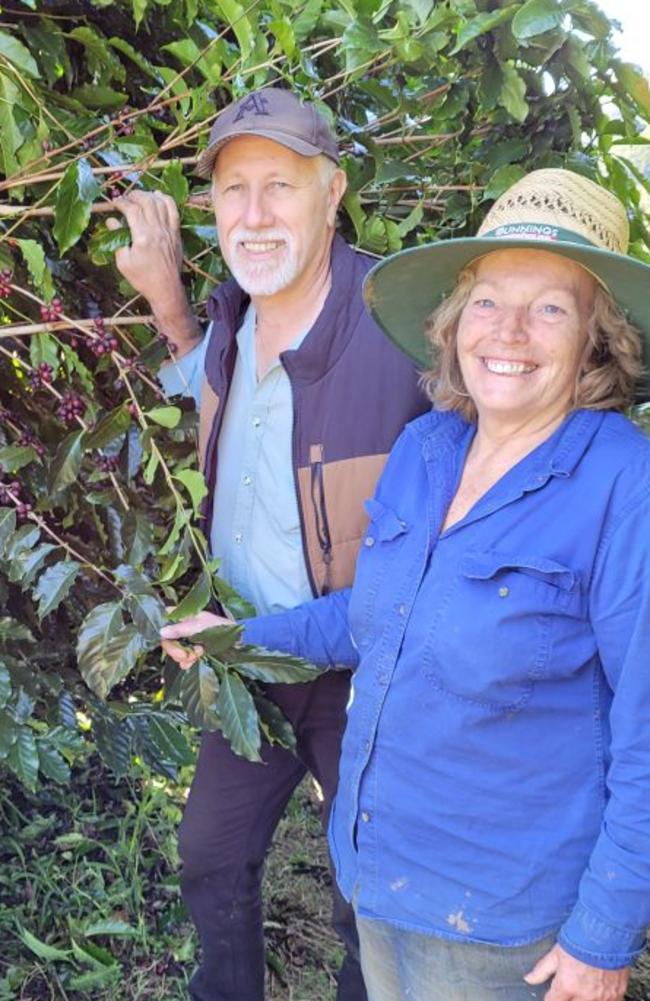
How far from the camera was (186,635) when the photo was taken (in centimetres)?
167

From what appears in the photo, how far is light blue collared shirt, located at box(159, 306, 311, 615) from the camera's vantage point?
1.89m

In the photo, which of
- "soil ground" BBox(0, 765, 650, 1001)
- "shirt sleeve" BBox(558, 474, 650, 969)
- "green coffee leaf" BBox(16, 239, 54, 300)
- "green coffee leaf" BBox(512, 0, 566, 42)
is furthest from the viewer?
"soil ground" BBox(0, 765, 650, 1001)

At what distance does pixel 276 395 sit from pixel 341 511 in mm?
251

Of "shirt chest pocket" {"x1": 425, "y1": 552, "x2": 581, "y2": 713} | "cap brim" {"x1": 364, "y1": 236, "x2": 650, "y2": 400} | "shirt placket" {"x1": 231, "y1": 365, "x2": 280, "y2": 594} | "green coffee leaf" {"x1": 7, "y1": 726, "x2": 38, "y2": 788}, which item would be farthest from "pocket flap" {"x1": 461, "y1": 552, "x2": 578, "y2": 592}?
"green coffee leaf" {"x1": 7, "y1": 726, "x2": 38, "y2": 788}

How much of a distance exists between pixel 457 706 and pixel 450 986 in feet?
1.35

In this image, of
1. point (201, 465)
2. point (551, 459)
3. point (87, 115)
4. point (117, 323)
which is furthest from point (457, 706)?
point (87, 115)

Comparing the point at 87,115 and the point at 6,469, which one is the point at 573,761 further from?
the point at 87,115

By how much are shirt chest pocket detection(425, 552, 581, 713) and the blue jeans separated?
13.7 inches

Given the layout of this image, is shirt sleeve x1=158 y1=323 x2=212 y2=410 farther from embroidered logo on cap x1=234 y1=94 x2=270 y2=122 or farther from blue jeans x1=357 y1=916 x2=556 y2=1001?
blue jeans x1=357 y1=916 x2=556 y2=1001

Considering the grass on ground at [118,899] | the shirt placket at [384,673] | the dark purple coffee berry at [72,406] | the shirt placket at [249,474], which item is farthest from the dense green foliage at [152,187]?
the grass on ground at [118,899]

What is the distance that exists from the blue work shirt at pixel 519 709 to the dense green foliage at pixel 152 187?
0.28 m

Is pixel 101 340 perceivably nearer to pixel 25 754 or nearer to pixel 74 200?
pixel 74 200

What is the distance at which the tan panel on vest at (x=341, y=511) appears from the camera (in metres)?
1.81

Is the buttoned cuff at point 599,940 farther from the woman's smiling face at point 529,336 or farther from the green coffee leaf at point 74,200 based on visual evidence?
the green coffee leaf at point 74,200
